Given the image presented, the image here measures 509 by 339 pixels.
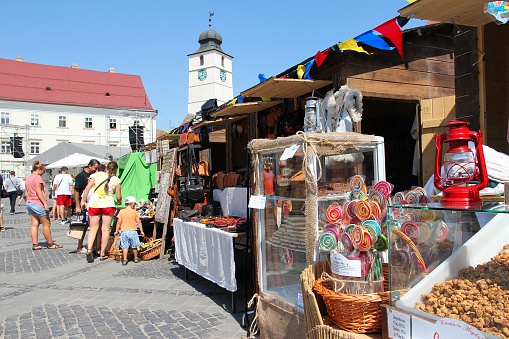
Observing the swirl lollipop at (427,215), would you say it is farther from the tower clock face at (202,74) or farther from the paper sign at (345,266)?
the tower clock face at (202,74)

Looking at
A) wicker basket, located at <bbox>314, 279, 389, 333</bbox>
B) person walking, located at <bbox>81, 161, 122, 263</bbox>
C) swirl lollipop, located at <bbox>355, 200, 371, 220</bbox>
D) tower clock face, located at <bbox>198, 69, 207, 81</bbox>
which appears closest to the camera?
wicker basket, located at <bbox>314, 279, 389, 333</bbox>

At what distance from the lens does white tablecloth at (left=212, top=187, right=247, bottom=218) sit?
6215 millimetres

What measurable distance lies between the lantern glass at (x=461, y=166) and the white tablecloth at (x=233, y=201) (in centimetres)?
432

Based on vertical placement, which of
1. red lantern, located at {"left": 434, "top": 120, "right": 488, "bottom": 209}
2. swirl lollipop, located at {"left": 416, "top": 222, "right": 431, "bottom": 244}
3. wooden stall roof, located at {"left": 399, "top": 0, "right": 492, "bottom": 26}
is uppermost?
wooden stall roof, located at {"left": 399, "top": 0, "right": 492, "bottom": 26}

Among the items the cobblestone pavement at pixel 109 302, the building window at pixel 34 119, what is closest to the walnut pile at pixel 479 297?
the cobblestone pavement at pixel 109 302

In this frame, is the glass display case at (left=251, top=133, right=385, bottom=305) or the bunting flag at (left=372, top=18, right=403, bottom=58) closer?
the glass display case at (left=251, top=133, right=385, bottom=305)

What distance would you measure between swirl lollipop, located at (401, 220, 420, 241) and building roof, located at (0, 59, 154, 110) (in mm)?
52007

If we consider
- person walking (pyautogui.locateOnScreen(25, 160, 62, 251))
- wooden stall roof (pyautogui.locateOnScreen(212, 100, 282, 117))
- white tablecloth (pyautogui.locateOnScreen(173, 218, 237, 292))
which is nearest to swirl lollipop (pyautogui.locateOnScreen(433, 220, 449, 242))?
white tablecloth (pyautogui.locateOnScreen(173, 218, 237, 292))

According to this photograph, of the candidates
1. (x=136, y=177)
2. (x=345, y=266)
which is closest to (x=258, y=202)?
(x=345, y=266)

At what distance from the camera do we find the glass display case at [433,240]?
5.61 feet

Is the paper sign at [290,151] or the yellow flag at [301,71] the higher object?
the yellow flag at [301,71]

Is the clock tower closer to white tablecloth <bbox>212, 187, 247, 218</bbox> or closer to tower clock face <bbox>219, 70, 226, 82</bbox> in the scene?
tower clock face <bbox>219, 70, 226, 82</bbox>

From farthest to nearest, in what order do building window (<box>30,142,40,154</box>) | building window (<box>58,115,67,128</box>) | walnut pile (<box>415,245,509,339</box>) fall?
building window (<box>58,115,67,128</box>) → building window (<box>30,142,40,154</box>) → walnut pile (<box>415,245,509,339</box>)

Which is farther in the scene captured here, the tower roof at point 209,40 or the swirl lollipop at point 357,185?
the tower roof at point 209,40
